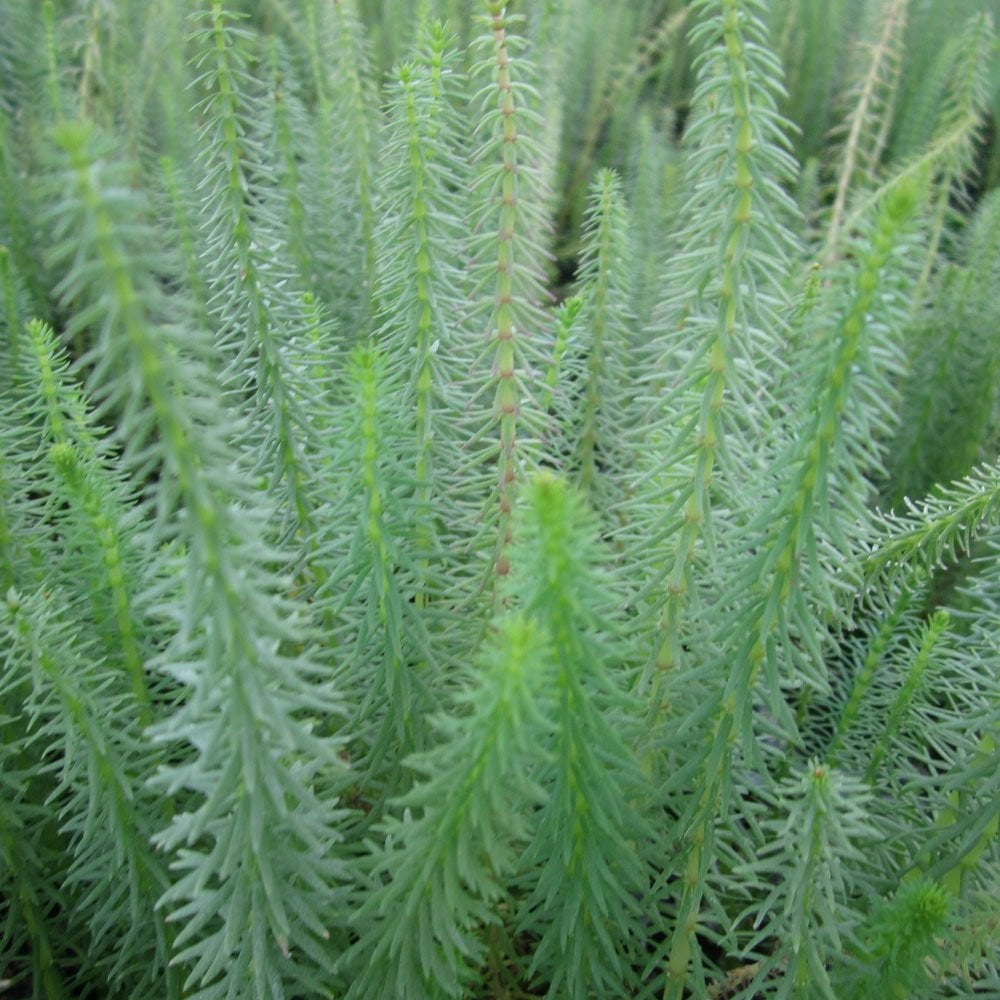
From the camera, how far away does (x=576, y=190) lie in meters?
1.93

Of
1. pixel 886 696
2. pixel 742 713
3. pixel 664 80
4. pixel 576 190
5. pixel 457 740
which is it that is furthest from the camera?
pixel 664 80

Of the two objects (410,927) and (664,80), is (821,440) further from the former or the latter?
(664,80)

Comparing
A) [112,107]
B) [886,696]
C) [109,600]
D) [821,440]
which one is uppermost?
[821,440]

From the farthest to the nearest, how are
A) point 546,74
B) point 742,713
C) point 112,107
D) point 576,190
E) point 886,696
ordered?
point 576,190
point 112,107
point 546,74
point 886,696
point 742,713

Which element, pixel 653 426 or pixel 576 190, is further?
pixel 576 190

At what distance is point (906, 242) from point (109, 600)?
2.16ft

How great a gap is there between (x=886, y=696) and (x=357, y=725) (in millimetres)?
476

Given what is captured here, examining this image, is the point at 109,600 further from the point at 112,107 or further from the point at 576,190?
the point at 576,190

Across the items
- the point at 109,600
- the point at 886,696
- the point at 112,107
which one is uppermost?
the point at 112,107

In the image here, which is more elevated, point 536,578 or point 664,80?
point 536,578

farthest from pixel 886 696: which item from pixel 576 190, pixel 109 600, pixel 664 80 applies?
pixel 664 80

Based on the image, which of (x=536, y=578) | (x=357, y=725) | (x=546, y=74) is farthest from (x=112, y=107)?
(x=536, y=578)

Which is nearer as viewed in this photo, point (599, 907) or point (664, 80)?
point (599, 907)

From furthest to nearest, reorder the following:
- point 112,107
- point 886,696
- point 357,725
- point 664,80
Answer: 1. point 664,80
2. point 112,107
3. point 886,696
4. point 357,725
